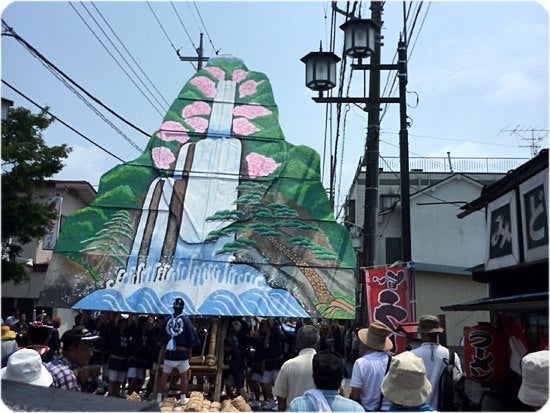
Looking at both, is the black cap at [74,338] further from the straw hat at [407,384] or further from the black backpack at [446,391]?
the black backpack at [446,391]

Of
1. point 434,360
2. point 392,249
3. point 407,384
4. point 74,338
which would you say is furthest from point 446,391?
point 392,249

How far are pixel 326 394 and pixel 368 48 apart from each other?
7240 millimetres

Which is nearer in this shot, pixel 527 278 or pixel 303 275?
pixel 527 278

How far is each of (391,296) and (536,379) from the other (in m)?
5.44

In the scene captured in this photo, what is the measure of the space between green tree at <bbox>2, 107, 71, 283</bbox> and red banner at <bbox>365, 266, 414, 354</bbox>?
902cm

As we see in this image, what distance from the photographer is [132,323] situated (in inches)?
463

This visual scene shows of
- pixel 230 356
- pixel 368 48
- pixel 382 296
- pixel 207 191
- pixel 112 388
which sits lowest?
pixel 112 388

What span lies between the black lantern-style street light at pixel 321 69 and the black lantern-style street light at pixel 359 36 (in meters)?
0.48

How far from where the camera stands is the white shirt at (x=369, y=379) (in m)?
5.15

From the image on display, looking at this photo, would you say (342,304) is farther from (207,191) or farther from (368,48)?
(368,48)

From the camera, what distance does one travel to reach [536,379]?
11.9ft

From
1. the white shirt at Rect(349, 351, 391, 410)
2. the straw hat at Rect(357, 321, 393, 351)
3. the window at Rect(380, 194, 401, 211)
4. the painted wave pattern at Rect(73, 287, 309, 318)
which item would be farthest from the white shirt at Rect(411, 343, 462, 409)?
the window at Rect(380, 194, 401, 211)

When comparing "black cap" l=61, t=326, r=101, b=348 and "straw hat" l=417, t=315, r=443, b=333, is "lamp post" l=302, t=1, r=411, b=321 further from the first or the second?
"black cap" l=61, t=326, r=101, b=348

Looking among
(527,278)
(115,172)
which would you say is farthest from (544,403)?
(115,172)
